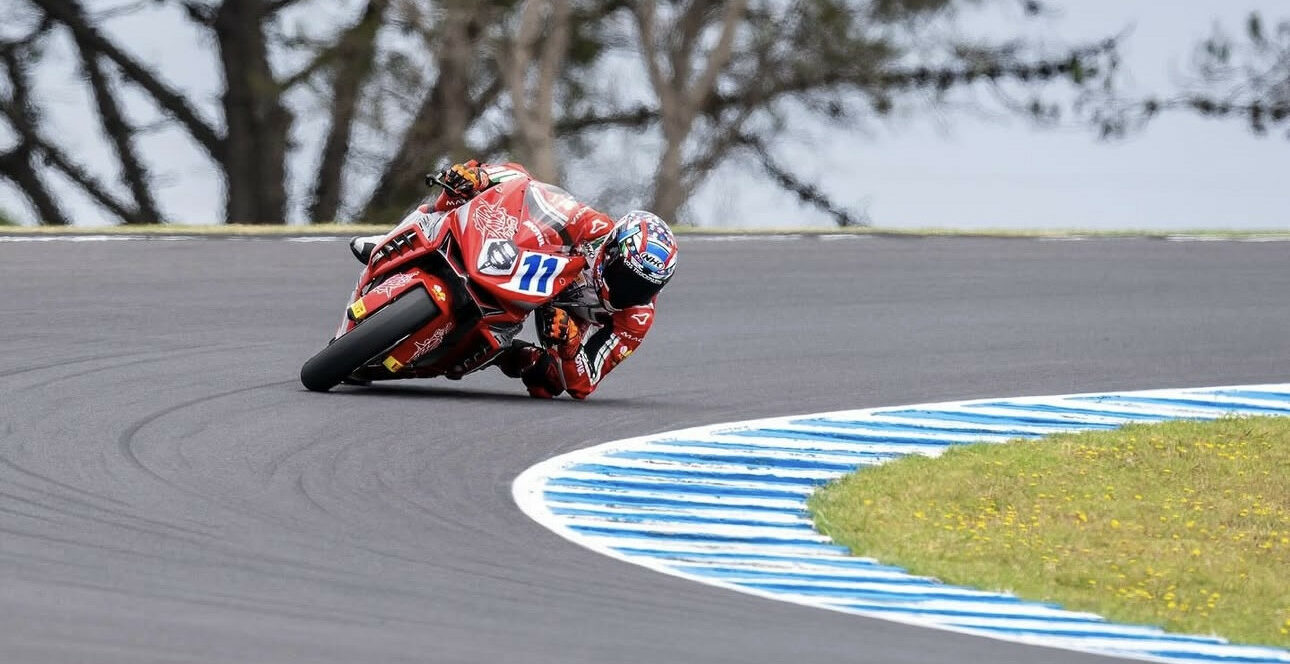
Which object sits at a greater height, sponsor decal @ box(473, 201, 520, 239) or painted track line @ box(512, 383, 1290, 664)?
sponsor decal @ box(473, 201, 520, 239)

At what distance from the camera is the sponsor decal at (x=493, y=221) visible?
33.3 ft

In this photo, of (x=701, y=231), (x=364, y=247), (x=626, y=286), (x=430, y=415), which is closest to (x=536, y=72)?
(x=701, y=231)

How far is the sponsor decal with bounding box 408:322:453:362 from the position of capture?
1005 centimetres

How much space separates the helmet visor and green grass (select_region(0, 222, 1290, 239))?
7.15m

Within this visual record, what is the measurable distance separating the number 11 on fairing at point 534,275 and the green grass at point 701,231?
7.25 metres

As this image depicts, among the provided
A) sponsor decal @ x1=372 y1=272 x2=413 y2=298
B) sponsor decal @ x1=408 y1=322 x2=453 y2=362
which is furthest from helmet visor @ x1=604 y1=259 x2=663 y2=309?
sponsor decal @ x1=372 y1=272 x2=413 y2=298

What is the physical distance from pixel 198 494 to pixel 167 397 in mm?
2543

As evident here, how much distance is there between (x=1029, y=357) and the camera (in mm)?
13570

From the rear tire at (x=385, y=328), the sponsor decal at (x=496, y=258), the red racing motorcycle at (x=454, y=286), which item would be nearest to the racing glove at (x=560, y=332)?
the red racing motorcycle at (x=454, y=286)

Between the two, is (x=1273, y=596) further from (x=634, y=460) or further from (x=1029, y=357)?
(x=1029, y=357)

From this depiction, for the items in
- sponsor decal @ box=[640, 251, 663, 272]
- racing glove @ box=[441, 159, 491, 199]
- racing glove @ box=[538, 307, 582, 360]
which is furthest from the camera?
racing glove @ box=[538, 307, 582, 360]

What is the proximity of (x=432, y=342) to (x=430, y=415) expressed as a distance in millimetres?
360

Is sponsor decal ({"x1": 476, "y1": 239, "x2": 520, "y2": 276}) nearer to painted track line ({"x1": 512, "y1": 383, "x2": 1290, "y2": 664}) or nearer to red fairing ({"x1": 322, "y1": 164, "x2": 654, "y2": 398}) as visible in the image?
red fairing ({"x1": 322, "y1": 164, "x2": 654, "y2": 398})

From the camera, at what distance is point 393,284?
10.0 m
